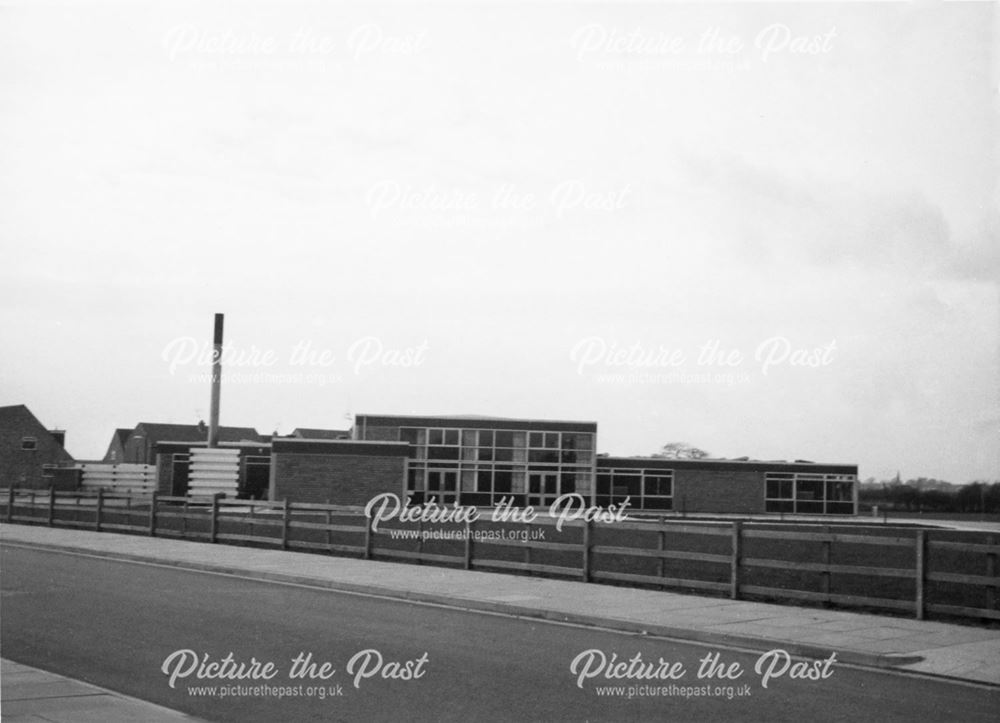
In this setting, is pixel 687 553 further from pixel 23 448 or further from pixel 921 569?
pixel 23 448

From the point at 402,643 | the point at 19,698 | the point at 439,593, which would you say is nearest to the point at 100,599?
the point at 439,593

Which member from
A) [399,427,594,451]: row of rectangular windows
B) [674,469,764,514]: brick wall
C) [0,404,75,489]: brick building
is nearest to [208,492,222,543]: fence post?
[399,427,594,451]: row of rectangular windows

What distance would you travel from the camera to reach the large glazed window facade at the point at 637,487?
64938 mm

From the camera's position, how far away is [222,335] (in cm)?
5081

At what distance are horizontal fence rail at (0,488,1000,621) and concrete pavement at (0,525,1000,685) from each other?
46 cm

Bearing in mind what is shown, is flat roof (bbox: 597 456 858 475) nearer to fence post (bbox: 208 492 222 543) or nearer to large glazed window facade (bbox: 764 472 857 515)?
large glazed window facade (bbox: 764 472 857 515)

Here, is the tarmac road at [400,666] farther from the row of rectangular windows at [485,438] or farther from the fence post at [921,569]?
the row of rectangular windows at [485,438]

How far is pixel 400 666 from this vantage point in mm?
10109

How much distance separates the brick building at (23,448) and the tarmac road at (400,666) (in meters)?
69.4

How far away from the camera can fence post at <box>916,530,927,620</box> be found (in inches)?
535

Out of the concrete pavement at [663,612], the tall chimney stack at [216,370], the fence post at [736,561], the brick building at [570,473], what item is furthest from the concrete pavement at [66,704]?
the brick building at [570,473]

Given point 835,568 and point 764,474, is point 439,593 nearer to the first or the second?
→ point 835,568

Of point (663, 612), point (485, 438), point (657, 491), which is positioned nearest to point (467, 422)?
point (485, 438)

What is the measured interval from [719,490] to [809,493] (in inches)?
254
